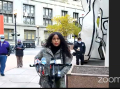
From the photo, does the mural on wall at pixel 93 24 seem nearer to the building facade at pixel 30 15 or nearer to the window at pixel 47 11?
the building facade at pixel 30 15

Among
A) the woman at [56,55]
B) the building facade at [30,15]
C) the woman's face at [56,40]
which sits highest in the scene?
the building facade at [30,15]

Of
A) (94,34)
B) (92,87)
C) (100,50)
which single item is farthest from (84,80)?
(100,50)

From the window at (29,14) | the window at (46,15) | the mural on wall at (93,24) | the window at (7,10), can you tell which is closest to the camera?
the mural on wall at (93,24)

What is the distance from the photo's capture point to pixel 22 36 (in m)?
42.8

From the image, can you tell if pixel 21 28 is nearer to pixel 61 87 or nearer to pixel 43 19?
pixel 43 19

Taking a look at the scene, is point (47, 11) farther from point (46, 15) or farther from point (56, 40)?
point (56, 40)

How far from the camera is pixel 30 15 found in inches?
1775

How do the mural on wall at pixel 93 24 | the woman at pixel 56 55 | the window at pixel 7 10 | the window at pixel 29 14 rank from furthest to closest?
the window at pixel 29 14 → the window at pixel 7 10 → the mural on wall at pixel 93 24 → the woman at pixel 56 55

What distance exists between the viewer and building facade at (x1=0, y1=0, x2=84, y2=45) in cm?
4141

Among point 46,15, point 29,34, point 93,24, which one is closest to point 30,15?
point 46,15

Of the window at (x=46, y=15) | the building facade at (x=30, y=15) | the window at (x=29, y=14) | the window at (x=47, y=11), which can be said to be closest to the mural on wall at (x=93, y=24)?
the building facade at (x=30, y=15)

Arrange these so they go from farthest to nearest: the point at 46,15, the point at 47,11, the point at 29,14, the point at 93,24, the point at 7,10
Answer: the point at 47,11 → the point at 46,15 → the point at 29,14 → the point at 7,10 → the point at 93,24

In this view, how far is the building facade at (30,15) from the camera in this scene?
4141 centimetres

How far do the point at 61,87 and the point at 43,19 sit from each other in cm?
4542
